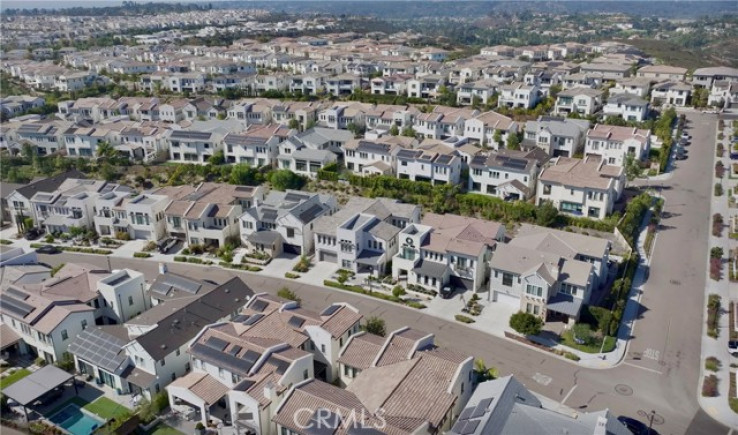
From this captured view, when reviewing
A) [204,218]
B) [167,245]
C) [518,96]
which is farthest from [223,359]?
[518,96]

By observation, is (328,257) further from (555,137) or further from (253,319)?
(555,137)

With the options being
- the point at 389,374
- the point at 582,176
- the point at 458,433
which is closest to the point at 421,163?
the point at 582,176

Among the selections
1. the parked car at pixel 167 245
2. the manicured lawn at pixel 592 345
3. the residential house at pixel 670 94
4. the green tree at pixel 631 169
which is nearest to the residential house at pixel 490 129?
the green tree at pixel 631 169

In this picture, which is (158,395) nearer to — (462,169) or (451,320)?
(451,320)

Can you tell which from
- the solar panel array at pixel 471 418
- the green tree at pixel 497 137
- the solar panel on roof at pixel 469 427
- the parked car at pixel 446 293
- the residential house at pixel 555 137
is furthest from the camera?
the green tree at pixel 497 137

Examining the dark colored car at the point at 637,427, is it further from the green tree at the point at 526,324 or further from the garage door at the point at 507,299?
the garage door at the point at 507,299

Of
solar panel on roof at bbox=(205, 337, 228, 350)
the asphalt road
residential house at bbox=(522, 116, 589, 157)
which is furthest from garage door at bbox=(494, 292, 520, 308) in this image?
residential house at bbox=(522, 116, 589, 157)

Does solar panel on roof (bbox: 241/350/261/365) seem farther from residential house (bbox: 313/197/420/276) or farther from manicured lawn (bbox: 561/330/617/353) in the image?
manicured lawn (bbox: 561/330/617/353)
